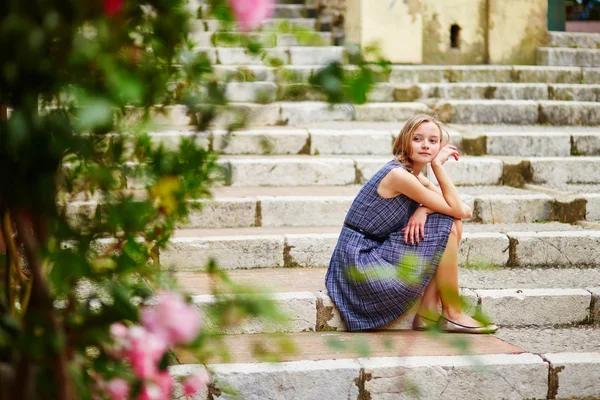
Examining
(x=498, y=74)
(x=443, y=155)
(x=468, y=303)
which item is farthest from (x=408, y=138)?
(x=498, y=74)

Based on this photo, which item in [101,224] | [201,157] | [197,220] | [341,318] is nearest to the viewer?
[101,224]

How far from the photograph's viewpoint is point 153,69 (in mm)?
1576

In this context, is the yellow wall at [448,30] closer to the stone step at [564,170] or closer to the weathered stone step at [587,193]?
the stone step at [564,170]

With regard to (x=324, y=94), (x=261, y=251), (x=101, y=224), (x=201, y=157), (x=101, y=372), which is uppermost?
(x=324, y=94)

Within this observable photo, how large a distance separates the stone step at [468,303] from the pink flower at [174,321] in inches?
93.2

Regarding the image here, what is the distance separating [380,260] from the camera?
4.10 meters

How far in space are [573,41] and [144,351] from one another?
8731 mm

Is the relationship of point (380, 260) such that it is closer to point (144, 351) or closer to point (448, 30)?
point (144, 351)

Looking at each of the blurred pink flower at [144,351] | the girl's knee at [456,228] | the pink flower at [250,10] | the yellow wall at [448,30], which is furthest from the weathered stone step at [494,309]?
the yellow wall at [448,30]

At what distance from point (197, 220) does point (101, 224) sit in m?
3.45

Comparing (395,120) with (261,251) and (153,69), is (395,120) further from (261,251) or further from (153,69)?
(153,69)

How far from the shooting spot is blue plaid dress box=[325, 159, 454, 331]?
13.2 feet

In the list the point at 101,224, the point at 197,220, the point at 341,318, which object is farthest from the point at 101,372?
the point at 197,220

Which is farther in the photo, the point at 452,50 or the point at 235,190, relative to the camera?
the point at 452,50
